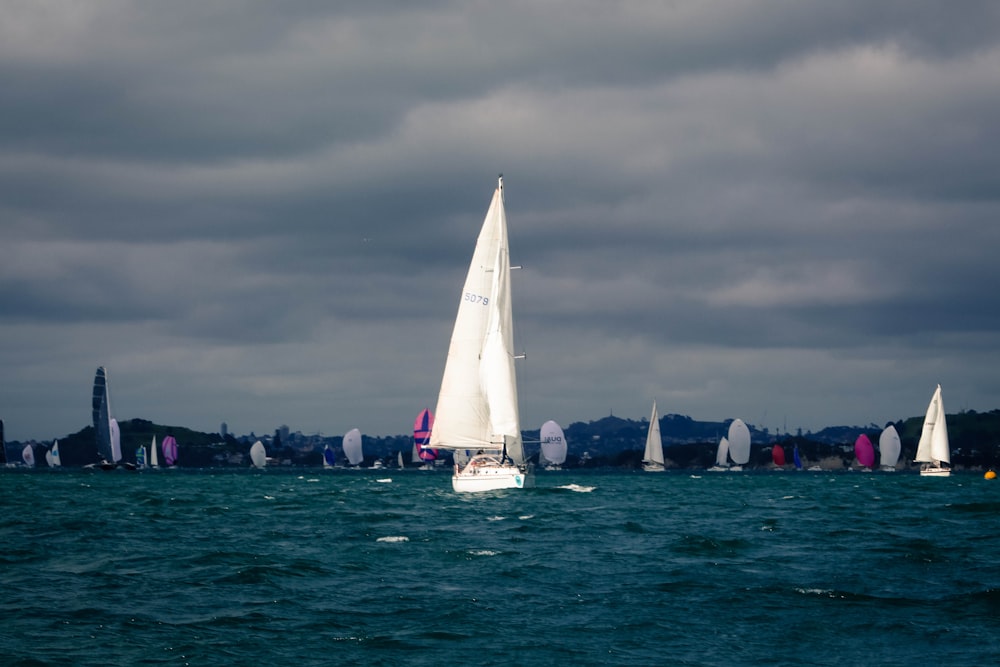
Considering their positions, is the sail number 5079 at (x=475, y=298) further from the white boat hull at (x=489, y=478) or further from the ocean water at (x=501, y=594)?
the ocean water at (x=501, y=594)

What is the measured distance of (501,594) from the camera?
2814cm

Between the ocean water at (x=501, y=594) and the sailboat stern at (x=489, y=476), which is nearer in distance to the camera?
the ocean water at (x=501, y=594)

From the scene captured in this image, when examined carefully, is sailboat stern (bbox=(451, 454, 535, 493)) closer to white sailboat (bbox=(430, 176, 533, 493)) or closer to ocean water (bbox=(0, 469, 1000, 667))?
white sailboat (bbox=(430, 176, 533, 493))

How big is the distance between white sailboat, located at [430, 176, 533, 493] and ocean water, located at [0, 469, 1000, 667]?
30.0 m

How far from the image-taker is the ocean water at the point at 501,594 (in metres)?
21.8

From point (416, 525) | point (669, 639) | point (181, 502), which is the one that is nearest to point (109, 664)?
point (669, 639)

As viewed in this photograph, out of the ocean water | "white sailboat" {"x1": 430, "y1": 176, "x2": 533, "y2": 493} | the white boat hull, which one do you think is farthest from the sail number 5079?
the ocean water

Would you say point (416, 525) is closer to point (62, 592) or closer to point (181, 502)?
point (62, 592)

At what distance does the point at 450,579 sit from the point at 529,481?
5301cm

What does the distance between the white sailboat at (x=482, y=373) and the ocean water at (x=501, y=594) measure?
1181 inches

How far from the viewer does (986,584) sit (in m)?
29.3

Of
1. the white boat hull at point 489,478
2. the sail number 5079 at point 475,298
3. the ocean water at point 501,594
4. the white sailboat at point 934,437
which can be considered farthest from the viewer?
the white sailboat at point 934,437

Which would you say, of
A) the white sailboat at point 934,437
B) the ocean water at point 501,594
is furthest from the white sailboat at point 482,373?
the white sailboat at point 934,437

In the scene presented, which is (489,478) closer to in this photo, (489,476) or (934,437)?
(489,476)
